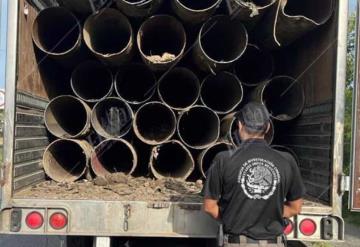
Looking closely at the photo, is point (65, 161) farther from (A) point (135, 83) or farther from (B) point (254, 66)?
(B) point (254, 66)

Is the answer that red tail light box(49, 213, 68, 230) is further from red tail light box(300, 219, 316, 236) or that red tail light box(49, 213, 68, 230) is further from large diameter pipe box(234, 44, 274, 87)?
large diameter pipe box(234, 44, 274, 87)

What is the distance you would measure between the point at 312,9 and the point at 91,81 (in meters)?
2.02

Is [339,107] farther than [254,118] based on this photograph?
Yes

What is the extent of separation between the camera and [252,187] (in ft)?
8.06

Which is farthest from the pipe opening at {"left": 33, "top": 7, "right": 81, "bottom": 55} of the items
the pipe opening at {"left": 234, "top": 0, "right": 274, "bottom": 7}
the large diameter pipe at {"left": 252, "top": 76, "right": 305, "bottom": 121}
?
the large diameter pipe at {"left": 252, "top": 76, "right": 305, "bottom": 121}

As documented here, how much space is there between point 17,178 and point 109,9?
57.4 inches

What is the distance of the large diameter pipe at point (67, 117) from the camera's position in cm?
371

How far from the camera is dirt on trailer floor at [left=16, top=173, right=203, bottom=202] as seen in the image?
304cm

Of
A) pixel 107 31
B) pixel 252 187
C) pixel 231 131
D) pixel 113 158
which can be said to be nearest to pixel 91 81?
pixel 107 31

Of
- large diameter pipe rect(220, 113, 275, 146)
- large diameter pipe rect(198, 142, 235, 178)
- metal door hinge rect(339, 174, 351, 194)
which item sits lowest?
metal door hinge rect(339, 174, 351, 194)

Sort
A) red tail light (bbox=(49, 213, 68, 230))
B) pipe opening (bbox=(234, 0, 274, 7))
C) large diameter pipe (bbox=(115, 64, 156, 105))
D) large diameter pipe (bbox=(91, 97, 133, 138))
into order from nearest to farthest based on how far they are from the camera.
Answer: red tail light (bbox=(49, 213, 68, 230)) < pipe opening (bbox=(234, 0, 274, 7)) < large diameter pipe (bbox=(91, 97, 133, 138)) < large diameter pipe (bbox=(115, 64, 156, 105))

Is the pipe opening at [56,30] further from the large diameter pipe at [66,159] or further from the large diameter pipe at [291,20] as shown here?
the large diameter pipe at [291,20]

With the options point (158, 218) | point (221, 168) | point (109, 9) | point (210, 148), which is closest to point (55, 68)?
point (109, 9)

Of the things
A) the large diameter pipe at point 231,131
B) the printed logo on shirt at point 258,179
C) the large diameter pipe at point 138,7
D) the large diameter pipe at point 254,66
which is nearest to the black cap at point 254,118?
the printed logo on shirt at point 258,179
